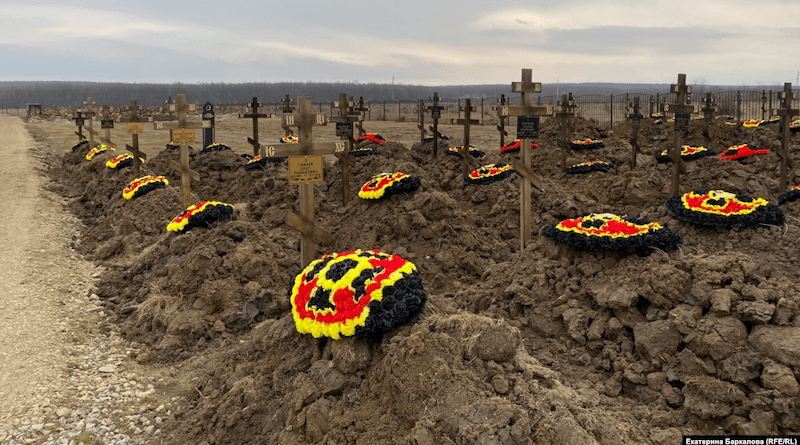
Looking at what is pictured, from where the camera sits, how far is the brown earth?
464 centimetres

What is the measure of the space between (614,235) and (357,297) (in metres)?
3.08

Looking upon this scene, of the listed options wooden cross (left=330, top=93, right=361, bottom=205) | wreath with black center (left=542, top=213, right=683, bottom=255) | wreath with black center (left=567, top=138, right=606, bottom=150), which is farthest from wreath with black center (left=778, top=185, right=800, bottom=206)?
wreath with black center (left=567, top=138, right=606, bottom=150)

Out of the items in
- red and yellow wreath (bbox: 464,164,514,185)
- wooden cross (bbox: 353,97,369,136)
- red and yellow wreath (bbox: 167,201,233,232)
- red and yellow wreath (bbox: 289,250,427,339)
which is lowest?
red and yellow wreath (bbox: 289,250,427,339)

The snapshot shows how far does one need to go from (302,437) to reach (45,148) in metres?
37.2

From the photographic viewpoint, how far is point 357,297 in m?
5.65

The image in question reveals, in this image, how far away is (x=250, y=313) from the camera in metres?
8.66

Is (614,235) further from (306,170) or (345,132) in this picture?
(345,132)

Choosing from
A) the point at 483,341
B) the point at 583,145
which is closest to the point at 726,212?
the point at 483,341

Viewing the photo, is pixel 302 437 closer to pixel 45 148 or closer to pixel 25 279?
pixel 25 279

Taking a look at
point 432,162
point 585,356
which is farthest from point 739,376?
point 432,162

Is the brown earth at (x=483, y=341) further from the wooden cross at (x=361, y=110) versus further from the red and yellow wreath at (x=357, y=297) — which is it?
the wooden cross at (x=361, y=110)

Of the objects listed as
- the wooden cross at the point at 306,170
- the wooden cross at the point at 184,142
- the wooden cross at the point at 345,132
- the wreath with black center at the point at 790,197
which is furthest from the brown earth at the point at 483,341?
the wooden cross at the point at 345,132

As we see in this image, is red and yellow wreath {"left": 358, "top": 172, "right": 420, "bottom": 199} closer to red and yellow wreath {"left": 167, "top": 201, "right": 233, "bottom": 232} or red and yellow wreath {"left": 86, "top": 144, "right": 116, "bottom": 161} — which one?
red and yellow wreath {"left": 167, "top": 201, "right": 233, "bottom": 232}

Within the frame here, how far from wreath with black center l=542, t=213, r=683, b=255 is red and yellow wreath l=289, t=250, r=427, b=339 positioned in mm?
2055
